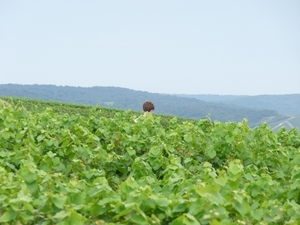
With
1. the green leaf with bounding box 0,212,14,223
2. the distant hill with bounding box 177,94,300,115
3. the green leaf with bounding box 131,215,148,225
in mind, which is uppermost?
the green leaf with bounding box 131,215,148,225

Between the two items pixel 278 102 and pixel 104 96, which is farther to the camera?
pixel 278 102

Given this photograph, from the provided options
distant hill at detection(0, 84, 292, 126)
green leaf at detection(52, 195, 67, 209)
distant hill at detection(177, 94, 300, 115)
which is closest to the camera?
green leaf at detection(52, 195, 67, 209)

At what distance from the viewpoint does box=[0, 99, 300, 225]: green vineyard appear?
3.19 m

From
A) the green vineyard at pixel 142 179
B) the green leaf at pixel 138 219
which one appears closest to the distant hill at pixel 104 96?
the green vineyard at pixel 142 179

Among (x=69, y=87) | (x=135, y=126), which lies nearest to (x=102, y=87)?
(x=69, y=87)

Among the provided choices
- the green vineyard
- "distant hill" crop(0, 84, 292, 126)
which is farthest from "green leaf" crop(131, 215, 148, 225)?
"distant hill" crop(0, 84, 292, 126)

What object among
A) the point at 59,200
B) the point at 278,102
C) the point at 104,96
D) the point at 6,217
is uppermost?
the point at 59,200

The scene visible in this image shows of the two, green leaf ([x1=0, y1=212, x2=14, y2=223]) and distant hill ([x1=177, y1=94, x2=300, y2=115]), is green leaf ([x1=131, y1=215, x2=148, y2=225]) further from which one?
distant hill ([x1=177, y1=94, x2=300, y2=115])

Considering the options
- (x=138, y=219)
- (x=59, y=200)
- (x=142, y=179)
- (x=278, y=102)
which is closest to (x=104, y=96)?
(x=278, y=102)

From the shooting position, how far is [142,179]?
4.18 meters

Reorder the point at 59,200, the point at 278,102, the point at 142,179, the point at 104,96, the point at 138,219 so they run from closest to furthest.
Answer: the point at 138,219
the point at 59,200
the point at 142,179
the point at 104,96
the point at 278,102

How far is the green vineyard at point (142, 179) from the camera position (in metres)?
3.19

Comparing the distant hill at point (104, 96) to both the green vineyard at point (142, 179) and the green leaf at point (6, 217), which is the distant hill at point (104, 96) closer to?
the green vineyard at point (142, 179)

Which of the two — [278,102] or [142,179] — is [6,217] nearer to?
[142,179]
